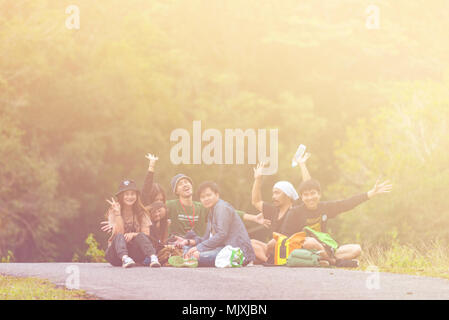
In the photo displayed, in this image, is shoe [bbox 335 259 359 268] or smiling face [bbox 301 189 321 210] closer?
smiling face [bbox 301 189 321 210]

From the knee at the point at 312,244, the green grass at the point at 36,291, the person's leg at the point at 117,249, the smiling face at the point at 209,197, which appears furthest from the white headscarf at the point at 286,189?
the green grass at the point at 36,291

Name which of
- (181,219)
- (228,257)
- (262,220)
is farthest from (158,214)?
(262,220)

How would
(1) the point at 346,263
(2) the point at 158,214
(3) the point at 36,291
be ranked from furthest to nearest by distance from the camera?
(2) the point at 158,214 → (1) the point at 346,263 → (3) the point at 36,291

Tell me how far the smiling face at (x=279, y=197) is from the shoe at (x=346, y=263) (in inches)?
42.9

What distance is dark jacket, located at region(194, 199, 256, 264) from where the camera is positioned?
1046 centimetres

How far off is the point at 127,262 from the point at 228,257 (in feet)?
4.28

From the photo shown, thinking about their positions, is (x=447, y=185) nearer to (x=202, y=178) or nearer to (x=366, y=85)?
(x=202, y=178)

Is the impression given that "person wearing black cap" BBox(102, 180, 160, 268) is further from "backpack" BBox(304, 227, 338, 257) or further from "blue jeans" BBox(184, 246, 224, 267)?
"backpack" BBox(304, 227, 338, 257)

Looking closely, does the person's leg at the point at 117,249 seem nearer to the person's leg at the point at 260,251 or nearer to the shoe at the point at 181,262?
the shoe at the point at 181,262

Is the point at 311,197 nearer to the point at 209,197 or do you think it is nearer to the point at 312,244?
the point at 312,244

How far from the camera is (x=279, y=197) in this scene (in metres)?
11.1

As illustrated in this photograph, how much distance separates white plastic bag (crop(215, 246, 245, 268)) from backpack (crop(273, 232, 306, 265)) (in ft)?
1.91

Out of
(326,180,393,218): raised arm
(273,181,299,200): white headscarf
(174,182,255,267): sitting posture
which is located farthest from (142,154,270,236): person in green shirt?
(326,180,393,218): raised arm

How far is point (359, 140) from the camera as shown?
25.9 metres
